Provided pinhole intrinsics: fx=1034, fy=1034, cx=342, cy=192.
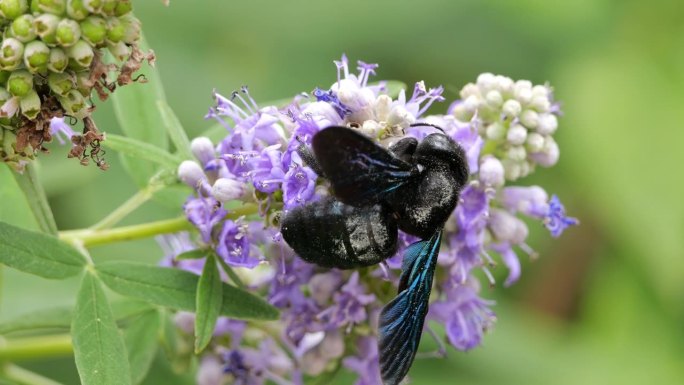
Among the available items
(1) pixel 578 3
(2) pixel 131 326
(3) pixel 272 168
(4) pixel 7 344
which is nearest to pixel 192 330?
(2) pixel 131 326

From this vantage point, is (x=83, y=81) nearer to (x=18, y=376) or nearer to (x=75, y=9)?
(x=75, y=9)

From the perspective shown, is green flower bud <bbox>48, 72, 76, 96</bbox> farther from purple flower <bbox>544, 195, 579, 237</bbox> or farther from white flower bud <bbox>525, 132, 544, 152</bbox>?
purple flower <bbox>544, 195, 579, 237</bbox>

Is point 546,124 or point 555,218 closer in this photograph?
point 546,124

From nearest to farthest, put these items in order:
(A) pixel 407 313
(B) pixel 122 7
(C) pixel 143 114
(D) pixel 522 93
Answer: (B) pixel 122 7 < (A) pixel 407 313 < (D) pixel 522 93 < (C) pixel 143 114

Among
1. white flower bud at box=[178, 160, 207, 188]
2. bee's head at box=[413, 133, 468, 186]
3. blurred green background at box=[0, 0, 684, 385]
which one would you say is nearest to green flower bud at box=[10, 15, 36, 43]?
white flower bud at box=[178, 160, 207, 188]

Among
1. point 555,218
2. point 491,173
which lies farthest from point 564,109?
point 491,173

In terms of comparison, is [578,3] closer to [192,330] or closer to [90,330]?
[192,330]
